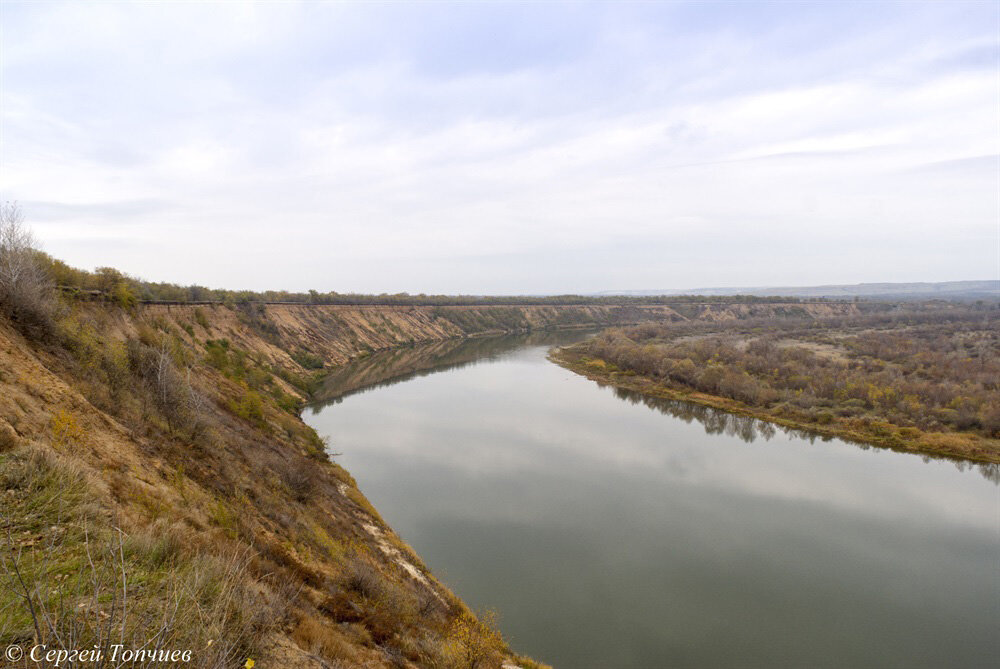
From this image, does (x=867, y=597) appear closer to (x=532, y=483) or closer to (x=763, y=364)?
(x=532, y=483)

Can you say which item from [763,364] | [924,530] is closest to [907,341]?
[763,364]

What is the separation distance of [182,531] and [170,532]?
1.17 feet

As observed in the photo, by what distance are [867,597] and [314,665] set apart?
46.4 feet

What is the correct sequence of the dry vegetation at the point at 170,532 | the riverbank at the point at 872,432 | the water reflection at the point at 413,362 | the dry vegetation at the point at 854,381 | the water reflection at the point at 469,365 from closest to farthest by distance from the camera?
1. the dry vegetation at the point at 170,532
2. the riverbank at the point at 872,432
3. the dry vegetation at the point at 854,381
4. the water reflection at the point at 469,365
5. the water reflection at the point at 413,362

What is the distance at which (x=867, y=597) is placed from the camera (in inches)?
460

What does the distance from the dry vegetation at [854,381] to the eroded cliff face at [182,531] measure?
26996 millimetres

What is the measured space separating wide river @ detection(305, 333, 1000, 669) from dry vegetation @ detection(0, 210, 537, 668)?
236cm

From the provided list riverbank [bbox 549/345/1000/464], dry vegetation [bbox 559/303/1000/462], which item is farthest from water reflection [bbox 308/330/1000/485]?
dry vegetation [bbox 559/303/1000/462]

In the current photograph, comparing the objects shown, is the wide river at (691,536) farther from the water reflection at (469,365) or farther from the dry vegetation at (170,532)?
the dry vegetation at (170,532)

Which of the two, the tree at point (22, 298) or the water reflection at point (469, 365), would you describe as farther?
the water reflection at point (469, 365)

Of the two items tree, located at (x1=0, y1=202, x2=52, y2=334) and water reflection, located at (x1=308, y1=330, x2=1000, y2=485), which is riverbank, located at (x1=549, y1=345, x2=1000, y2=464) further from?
tree, located at (x1=0, y1=202, x2=52, y2=334)

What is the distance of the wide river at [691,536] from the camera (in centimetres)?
1032

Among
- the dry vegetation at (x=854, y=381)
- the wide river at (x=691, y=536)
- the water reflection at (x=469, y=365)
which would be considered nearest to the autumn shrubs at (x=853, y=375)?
the dry vegetation at (x=854, y=381)

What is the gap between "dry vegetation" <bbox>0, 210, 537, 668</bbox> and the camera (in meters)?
3.48
